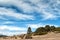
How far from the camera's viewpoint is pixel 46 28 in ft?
224

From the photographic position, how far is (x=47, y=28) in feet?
224

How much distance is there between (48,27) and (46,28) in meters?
1.23

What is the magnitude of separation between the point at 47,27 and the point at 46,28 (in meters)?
0.85

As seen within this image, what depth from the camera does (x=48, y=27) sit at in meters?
68.9

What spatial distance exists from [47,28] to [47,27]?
2.12 ft

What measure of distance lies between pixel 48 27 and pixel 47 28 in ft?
2.95

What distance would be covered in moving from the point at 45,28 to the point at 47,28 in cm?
87

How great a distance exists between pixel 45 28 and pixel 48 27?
1454mm

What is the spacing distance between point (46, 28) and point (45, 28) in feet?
1.67

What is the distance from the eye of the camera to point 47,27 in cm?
6875
